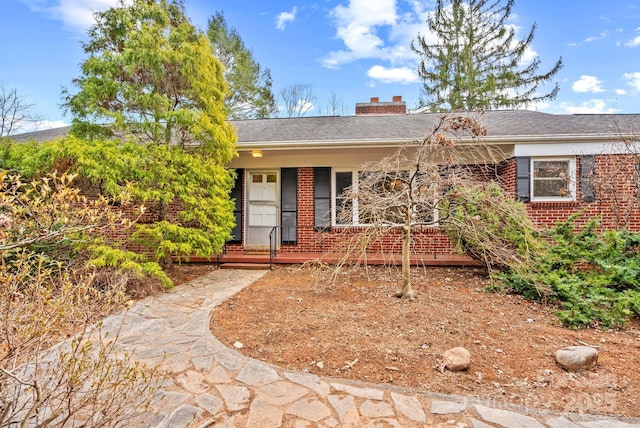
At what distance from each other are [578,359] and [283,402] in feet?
8.34

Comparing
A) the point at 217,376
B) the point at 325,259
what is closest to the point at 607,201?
the point at 325,259

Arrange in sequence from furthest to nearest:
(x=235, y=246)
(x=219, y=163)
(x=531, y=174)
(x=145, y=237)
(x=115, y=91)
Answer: (x=235, y=246) < (x=531, y=174) < (x=219, y=163) < (x=145, y=237) < (x=115, y=91)

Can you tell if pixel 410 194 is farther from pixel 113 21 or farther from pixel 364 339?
pixel 113 21

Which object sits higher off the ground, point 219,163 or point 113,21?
point 113,21

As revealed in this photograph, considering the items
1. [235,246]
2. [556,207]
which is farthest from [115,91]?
[556,207]

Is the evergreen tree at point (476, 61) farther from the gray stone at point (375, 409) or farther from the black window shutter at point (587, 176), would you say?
the gray stone at point (375, 409)

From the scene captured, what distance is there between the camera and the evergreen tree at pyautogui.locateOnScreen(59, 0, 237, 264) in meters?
4.74

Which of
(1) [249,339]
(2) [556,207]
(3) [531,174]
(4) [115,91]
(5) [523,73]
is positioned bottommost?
(1) [249,339]

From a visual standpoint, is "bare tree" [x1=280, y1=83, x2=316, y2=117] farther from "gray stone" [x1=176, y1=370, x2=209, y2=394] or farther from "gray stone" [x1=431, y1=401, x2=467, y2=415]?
"gray stone" [x1=431, y1=401, x2=467, y2=415]

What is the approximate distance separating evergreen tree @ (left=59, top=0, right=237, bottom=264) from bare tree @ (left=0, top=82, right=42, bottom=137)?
10.9 m

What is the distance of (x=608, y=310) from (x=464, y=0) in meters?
18.3

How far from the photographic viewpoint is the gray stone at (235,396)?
87.0 inches

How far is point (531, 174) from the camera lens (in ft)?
21.9

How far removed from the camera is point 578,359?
266 cm
